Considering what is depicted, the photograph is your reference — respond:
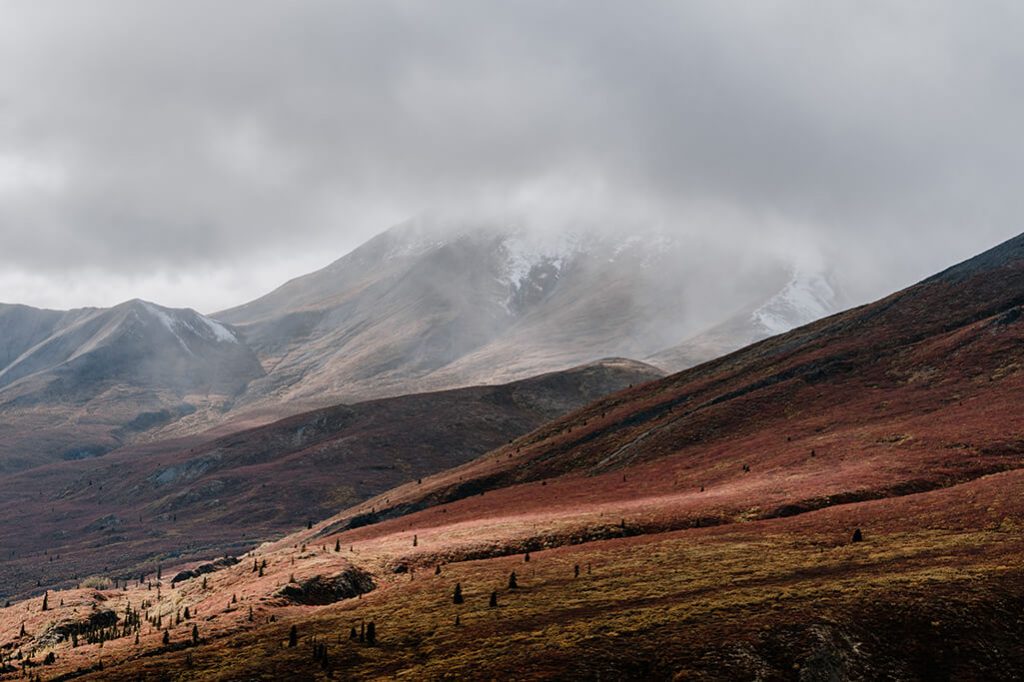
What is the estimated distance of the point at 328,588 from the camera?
38.5m

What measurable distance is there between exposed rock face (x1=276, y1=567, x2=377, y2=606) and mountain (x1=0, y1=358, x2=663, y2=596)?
8203cm

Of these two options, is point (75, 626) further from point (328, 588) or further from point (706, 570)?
point (706, 570)

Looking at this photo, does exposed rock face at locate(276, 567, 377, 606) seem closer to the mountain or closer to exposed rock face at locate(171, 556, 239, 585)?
exposed rock face at locate(171, 556, 239, 585)

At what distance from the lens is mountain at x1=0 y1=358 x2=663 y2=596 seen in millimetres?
125812

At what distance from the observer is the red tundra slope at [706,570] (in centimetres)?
2377

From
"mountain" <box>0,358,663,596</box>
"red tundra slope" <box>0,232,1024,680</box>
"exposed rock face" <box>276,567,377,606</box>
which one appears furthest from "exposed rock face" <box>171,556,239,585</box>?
"mountain" <box>0,358,663,596</box>

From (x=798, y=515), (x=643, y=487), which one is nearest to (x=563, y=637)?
(x=798, y=515)

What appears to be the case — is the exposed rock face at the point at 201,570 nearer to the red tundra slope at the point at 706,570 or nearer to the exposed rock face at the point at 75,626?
the red tundra slope at the point at 706,570

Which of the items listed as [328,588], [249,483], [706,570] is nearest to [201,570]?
[328,588]

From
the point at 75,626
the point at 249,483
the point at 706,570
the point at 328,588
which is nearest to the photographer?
the point at 706,570

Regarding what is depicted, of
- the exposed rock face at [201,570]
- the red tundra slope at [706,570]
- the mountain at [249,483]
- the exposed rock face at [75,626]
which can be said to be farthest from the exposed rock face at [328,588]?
the mountain at [249,483]

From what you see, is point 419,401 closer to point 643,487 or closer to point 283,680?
point 643,487

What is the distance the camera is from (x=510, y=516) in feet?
194

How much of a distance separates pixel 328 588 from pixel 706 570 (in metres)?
20.0
